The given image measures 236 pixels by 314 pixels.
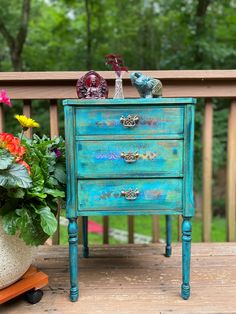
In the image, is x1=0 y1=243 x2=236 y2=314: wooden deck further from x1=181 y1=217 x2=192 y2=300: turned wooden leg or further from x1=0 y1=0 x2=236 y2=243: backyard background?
x1=0 y1=0 x2=236 y2=243: backyard background

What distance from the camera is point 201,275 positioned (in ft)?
5.25

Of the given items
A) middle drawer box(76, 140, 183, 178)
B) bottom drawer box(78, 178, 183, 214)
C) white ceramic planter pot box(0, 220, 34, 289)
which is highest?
middle drawer box(76, 140, 183, 178)

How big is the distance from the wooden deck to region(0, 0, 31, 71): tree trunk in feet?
10.7

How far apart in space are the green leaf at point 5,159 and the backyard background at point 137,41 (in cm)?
249

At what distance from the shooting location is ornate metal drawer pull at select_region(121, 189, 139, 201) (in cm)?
136

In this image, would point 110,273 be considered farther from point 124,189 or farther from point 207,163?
point 207,163

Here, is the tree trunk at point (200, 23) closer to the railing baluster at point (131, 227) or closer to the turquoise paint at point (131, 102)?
the railing baluster at point (131, 227)

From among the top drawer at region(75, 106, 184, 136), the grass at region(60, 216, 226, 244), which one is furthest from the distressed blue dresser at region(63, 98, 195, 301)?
the grass at region(60, 216, 226, 244)

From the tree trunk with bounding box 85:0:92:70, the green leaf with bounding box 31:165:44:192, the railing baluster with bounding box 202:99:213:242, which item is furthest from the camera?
the tree trunk with bounding box 85:0:92:70

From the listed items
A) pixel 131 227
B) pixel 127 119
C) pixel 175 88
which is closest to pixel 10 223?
pixel 127 119

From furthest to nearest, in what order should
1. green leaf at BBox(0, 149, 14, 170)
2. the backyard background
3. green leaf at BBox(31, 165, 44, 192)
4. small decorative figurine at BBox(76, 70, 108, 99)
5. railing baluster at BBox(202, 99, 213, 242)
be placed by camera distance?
the backyard background < railing baluster at BBox(202, 99, 213, 242) < small decorative figurine at BBox(76, 70, 108, 99) < green leaf at BBox(31, 165, 44, 192) < green leaf at BBox(0, 149, 14, 170)

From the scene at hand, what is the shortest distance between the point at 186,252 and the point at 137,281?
318 mm

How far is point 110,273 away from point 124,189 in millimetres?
521

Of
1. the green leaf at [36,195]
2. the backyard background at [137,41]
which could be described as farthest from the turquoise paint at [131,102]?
the backyard background at [137,41]
